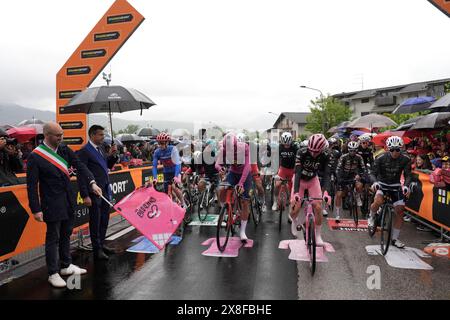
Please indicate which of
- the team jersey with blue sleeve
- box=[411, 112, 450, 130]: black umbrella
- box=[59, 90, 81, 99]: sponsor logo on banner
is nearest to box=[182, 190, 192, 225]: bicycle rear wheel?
the team jersey with blue sleeve

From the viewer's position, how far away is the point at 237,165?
687 cm

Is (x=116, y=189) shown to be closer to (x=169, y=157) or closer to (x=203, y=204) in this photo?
(x=169, y=157)

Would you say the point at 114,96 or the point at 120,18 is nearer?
the point at 114,96

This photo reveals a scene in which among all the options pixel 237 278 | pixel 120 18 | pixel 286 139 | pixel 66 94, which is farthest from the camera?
pixel 66 94

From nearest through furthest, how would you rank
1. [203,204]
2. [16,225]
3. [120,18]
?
[16,225]
[203,204]
[120,18]

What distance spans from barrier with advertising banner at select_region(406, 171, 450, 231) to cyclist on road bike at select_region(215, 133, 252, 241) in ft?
12.9

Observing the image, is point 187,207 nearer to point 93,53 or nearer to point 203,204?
point 203,204

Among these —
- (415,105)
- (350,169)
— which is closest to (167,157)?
(350,169)

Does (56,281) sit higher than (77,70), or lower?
lower

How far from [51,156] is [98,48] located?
5695 millimetres

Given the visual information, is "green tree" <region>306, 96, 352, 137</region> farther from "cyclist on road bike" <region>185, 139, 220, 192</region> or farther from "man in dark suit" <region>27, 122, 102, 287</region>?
"man in dark suit" <region>27, 122, 102, 287</region>

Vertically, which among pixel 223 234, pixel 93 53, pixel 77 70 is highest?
pixel 93 53
